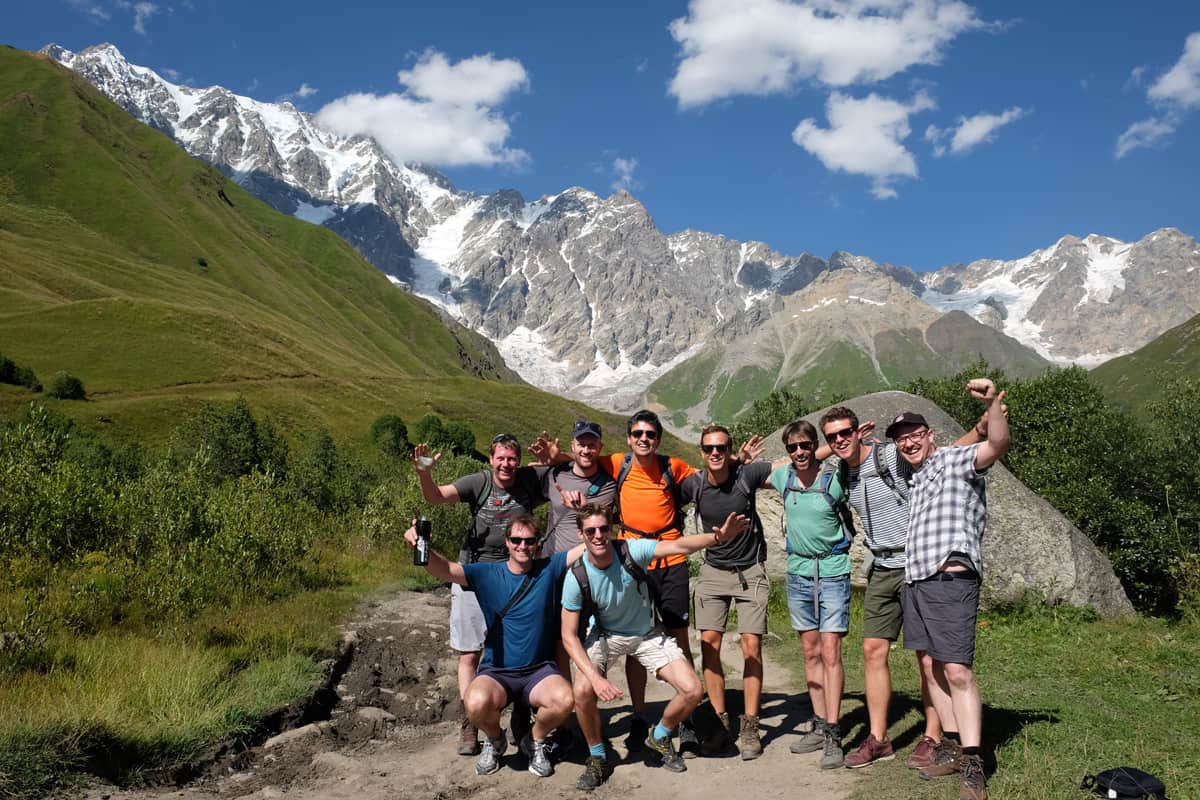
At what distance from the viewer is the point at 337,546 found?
2569 cm

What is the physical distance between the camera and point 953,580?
21.9 ft

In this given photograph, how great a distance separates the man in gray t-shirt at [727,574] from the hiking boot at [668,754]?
518mm

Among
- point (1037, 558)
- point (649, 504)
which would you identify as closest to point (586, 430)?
point (649, 504)

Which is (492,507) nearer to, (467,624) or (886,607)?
(467,624)

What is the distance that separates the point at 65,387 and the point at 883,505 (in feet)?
239

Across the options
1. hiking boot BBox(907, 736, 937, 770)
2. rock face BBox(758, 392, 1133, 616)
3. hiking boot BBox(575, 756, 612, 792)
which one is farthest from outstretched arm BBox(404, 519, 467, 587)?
rock face BBox(758, 392, 1133, 616)

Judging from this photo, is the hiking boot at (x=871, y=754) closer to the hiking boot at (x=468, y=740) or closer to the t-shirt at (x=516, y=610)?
the t-shirt at (x=516, y=610)

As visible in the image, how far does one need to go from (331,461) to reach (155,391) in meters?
29.6

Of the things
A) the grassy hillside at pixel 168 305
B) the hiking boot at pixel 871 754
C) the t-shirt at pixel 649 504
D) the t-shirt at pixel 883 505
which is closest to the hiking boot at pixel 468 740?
the t-shirt at pixel 649 504

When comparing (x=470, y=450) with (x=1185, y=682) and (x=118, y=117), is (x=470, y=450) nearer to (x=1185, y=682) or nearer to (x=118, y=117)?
(x=1185, y=682)

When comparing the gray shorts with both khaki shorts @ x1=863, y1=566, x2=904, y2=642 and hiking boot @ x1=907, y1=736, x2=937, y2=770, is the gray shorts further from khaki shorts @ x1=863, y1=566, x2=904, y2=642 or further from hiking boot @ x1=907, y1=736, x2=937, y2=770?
hiking boot @ x1=907, y1=736, x2=937, y2=770

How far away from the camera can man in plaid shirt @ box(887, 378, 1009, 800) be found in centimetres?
648

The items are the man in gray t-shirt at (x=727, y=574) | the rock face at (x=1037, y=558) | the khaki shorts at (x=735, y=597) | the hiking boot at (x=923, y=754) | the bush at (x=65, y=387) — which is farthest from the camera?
the bush at (x=65, y=387)

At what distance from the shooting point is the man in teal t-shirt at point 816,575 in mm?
7801
